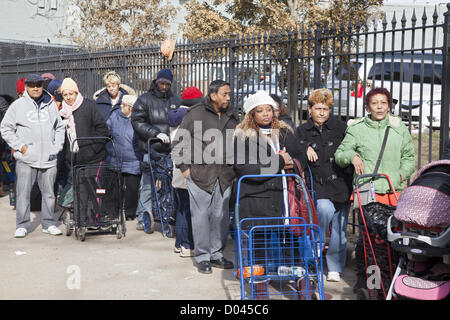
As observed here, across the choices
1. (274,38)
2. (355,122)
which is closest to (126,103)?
(274,38)

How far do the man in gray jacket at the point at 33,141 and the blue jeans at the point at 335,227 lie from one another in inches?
153

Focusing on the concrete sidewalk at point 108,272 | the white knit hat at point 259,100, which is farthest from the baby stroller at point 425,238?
the white knit hat at point 259,100

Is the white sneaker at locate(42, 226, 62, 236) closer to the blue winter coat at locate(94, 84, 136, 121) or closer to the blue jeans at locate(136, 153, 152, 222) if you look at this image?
the blue jeans at locate(136, 153, 152, 222)

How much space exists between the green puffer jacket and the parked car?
1.85 feet

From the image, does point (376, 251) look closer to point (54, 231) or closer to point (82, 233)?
point (82, 233)

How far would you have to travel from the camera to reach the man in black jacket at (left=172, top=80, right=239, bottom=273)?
603 centimetres

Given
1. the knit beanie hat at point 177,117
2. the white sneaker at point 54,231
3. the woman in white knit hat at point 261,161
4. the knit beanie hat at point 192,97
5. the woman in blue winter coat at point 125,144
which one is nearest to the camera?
the woman in white knit hat at point 261,161

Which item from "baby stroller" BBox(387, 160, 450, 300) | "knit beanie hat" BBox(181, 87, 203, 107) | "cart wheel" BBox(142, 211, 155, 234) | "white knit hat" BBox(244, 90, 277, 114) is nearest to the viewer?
"baby stroller" BBox(387, 160, 450, 300)

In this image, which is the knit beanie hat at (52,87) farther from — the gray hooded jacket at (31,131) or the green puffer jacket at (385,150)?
the green puffer jacket at (385,150)

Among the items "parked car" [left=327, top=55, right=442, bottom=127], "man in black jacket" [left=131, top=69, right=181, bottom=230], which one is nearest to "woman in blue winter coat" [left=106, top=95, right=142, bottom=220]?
"man in black jacket" [left=131, top=69, right=181, bottom=230]

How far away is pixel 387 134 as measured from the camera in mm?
5418

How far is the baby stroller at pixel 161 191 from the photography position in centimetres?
A: 746

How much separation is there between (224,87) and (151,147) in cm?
204

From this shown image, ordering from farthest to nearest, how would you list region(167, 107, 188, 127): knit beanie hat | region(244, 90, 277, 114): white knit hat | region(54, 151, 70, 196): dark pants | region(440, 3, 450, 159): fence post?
1. region(54, 151, 70, 196): dark pants
2. region(167, 107, 188, 127): knit beanie hat
3. region(440, 3, 450, 159): fence post
4. region(244, 90, 277, 114): white knit hat
